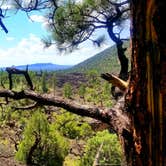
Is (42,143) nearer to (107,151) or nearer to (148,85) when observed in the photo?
(107,151)

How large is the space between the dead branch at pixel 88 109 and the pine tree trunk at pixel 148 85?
7.1 inches

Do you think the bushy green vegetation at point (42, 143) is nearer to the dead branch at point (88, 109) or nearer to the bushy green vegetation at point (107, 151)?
the bushy green vegetation at point (107, 151)

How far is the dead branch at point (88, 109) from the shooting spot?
242 cm

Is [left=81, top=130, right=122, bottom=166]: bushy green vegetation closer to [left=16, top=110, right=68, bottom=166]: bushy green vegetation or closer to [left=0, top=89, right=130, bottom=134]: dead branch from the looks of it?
[left=16, top=110, right=68, bottom=166]: bushy green vegetation

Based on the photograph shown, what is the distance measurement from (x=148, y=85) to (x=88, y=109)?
763 millimetres

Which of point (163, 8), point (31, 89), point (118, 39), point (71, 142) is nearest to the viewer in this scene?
point (163, 8)

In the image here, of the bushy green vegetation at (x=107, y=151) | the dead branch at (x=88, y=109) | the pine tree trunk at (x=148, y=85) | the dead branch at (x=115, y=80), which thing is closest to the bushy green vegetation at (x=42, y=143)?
the bushy green vegetation at (x=107, y=151)

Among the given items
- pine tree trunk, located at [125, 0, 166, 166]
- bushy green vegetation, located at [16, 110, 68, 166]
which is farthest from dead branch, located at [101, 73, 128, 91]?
bushy green vegetation, located at [16, 110, 68, 166]

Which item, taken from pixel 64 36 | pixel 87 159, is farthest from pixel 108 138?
pixel 64 36

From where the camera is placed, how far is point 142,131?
2.11m

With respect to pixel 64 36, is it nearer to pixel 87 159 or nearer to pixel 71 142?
pixel 87 159

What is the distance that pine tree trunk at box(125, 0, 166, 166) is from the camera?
1.92 metres

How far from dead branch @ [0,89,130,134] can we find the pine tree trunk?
180 millimetres

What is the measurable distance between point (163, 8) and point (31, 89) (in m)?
1.48
